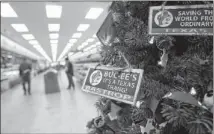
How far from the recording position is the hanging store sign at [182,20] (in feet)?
2.64

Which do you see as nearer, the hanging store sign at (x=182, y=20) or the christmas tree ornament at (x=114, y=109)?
the hanging store sign at (x=182, y=20)

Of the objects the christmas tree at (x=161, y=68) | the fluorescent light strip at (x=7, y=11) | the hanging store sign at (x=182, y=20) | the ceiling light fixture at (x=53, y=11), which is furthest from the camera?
the ceiling light fixture at (x=53, y=11)

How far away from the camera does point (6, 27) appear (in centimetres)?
679

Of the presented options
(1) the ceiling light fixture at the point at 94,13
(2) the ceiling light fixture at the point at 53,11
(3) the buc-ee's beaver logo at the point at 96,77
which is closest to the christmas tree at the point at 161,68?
(3) the buc-ee's beaver logo at the point at 96,77

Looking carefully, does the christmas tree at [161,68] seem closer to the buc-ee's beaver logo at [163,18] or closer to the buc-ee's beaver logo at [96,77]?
the buc-ee's beaver logo at [163,18]

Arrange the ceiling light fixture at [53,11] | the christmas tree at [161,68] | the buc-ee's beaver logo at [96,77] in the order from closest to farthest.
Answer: the christmas tree at [161,68]
the buc-ee's beaver logo at [96,77]
the ceiling light fixture at [53,11]

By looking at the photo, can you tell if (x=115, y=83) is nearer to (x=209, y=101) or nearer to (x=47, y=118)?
(x=209, y=101)

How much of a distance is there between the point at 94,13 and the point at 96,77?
16.7 ft

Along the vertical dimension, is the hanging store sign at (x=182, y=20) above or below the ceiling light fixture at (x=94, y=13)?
below

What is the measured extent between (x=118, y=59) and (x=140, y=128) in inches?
18.0

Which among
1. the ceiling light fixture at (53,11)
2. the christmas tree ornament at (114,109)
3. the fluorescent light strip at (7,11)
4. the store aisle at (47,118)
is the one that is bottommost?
the store aisle at (47,118)

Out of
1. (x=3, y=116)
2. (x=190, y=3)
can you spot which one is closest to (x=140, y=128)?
(x=190, y=3)

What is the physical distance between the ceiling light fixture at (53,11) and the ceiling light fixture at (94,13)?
3.26 feet

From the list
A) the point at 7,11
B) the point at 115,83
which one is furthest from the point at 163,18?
the point at 7,11
